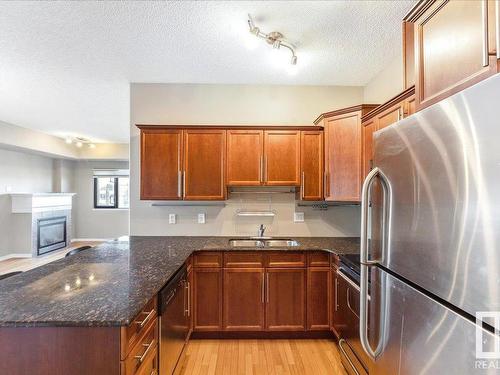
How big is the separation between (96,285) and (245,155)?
6.00ft

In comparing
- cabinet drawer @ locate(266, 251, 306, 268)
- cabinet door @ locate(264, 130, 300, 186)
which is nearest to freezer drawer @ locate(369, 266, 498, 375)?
cabinet drawer @ locate(266, 251, 306, 268)

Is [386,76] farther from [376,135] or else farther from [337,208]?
[376,135]

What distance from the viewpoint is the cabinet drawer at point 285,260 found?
2.60 meters

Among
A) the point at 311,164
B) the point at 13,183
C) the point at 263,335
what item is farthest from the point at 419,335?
the point at 13,183

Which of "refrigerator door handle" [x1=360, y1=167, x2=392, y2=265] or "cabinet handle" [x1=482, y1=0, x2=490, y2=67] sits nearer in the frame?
"cabinet handle" [x1=482, y1=0, x2=490, y2=67]

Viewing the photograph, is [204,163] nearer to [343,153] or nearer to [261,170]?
[261,170]

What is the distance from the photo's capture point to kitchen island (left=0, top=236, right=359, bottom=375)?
1.14 meters

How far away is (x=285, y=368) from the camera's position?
2.20 m

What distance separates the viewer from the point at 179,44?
2.38 meters

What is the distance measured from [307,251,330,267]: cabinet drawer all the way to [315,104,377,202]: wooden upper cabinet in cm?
58

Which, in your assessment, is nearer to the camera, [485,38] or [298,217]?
[485,38]

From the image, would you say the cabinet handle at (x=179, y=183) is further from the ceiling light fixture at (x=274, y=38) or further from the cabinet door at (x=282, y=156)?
the ceiling light fixture at (x=274, y=38)

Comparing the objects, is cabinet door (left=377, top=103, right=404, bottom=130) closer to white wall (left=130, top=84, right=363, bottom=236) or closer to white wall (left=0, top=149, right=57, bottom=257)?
white wall (left=130, top=84, right=363, bottom=236)

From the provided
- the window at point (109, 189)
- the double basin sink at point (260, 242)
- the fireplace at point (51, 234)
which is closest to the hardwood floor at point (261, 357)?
the double basin sink at point (260, 242)
